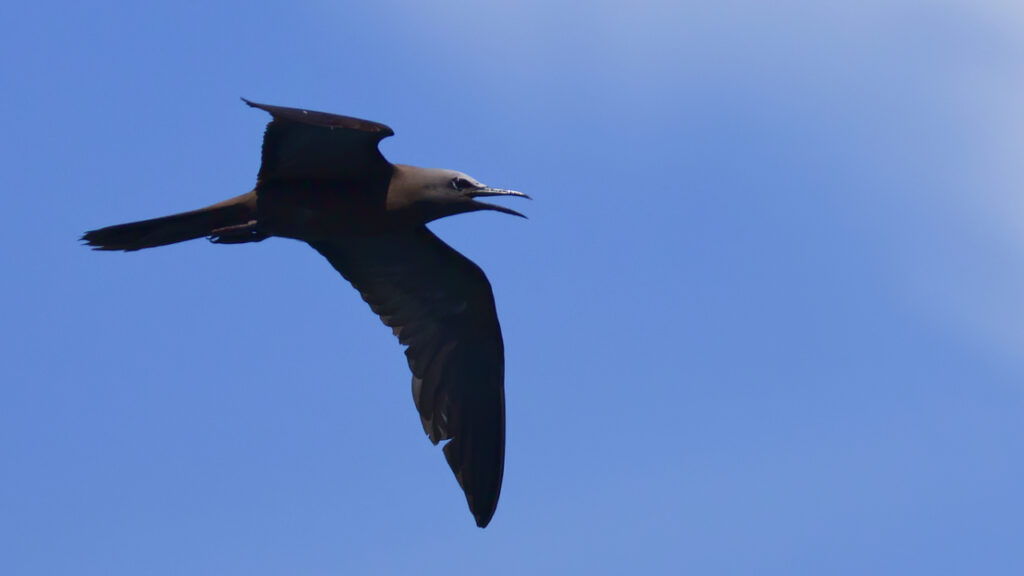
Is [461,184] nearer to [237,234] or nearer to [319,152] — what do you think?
[319,152]

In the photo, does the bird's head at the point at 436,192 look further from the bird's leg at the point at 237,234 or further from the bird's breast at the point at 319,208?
the bird's leg at the point at 237,234

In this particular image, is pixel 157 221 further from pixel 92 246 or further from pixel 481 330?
pixel 481 330

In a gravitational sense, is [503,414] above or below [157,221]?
below

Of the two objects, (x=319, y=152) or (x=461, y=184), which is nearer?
(x=319, y=152)

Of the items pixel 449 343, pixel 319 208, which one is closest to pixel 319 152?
pixel 319 208

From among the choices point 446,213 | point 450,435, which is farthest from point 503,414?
point 446,213

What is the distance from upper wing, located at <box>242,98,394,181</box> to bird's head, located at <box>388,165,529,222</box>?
8.9 inches

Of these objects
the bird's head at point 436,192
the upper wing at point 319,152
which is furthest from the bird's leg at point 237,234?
the bird's head at point 436,192

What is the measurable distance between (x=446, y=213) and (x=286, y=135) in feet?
5.07

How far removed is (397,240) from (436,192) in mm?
1230

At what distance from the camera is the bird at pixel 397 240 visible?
1088 centimetres

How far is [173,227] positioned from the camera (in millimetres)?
10922

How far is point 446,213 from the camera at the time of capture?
11266 millimetres

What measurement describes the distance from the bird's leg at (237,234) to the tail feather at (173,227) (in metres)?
0.14
